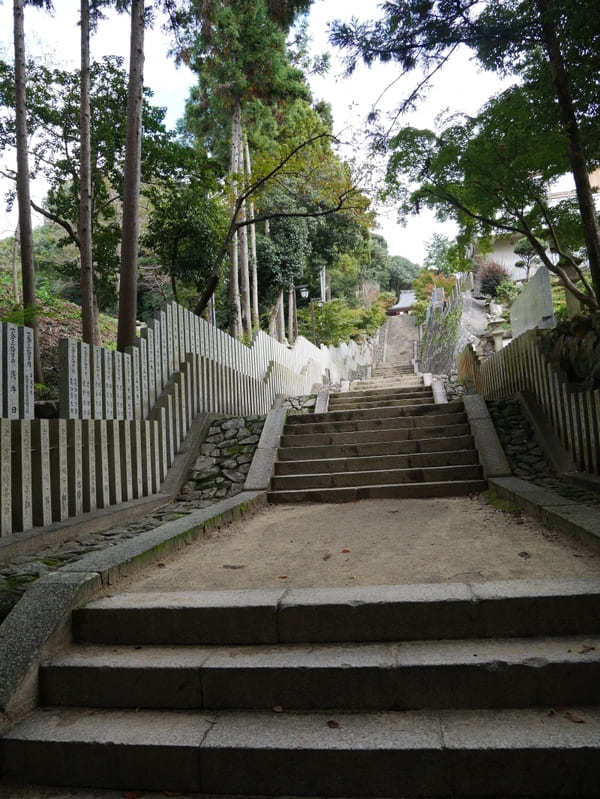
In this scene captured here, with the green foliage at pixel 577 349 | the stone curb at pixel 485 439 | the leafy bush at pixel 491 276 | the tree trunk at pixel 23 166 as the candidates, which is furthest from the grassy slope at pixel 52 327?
the leafy bush at pixel 491 276

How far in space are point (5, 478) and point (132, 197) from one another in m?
5.69

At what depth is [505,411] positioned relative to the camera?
6.82m

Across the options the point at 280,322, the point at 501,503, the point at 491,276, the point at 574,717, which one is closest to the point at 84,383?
the point at 501,503

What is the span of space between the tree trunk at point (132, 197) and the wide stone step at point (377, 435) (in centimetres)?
287

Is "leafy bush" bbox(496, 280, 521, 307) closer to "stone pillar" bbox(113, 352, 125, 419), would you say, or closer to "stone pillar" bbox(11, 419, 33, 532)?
"stone pillar" bbox(113, 352, 125, 419)

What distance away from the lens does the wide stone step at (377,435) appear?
22.0ft

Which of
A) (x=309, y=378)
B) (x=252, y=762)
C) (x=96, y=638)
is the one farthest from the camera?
(x=309, y=378)

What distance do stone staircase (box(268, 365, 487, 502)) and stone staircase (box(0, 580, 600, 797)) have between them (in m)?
3.18

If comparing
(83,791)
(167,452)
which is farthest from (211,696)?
(167,452)

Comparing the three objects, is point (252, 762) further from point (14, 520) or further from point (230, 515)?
point (230, 515)

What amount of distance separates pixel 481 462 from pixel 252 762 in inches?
185

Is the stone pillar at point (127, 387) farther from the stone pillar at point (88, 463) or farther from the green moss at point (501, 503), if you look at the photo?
the green moss at point (501, 503)

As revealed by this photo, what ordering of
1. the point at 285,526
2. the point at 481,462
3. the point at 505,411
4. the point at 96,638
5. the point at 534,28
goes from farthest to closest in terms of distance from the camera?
the point at 505,411 → the point at 481,462 → the point at 534,28 → the point at 285,526 → the point at 96,638

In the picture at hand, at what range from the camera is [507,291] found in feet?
77.6
